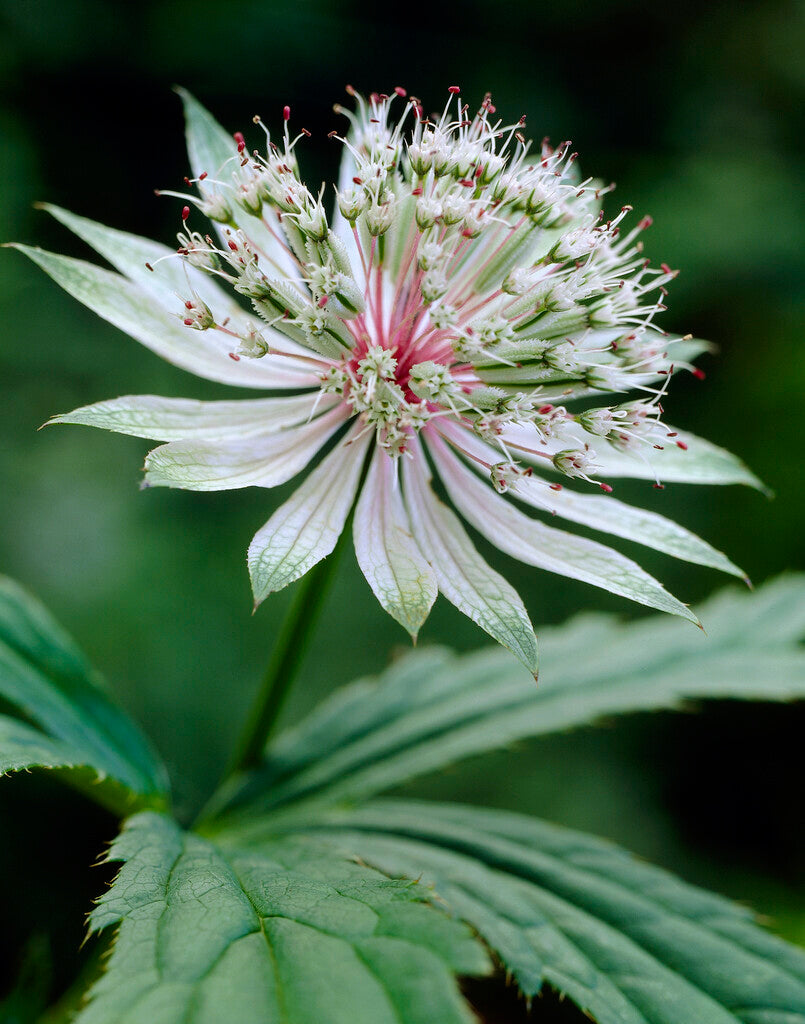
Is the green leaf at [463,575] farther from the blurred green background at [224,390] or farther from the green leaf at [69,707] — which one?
the blurred green background at [224,390]

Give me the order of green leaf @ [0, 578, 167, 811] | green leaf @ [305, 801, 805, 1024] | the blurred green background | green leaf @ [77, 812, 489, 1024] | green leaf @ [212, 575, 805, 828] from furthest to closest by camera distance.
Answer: the blurred green background < green leaf @ [212, 575, 805, 828] < green leaf @ [0, 578, 167, 811] < green leaf @ [305, 801, 805, 1024] < green leaf @ [77, 812, 489, 1024]

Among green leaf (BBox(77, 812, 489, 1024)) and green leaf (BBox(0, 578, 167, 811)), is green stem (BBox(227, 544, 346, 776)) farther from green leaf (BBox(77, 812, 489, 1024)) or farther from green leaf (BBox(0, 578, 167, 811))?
green leaf (BBox(77, 812, 489, 1024))

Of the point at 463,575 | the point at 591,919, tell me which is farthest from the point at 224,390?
the point at 591,919

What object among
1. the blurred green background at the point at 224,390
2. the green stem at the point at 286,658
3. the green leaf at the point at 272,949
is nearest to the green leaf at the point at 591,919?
the green stem at the point at 286,658

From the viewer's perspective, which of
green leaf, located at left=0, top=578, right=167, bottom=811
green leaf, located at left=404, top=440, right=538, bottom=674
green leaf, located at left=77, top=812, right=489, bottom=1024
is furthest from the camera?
green leaf, located at left=0, top=578, right=167, bottom=811

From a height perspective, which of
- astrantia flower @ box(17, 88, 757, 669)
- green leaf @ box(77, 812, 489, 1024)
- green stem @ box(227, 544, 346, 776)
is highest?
astrantia flower @ box(17, 88, 757, 669)

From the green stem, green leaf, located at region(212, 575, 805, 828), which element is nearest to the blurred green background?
green leaf, located at region(212, 575, 805, 828)

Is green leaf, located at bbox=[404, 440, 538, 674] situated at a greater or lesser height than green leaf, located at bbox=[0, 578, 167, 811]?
greater
